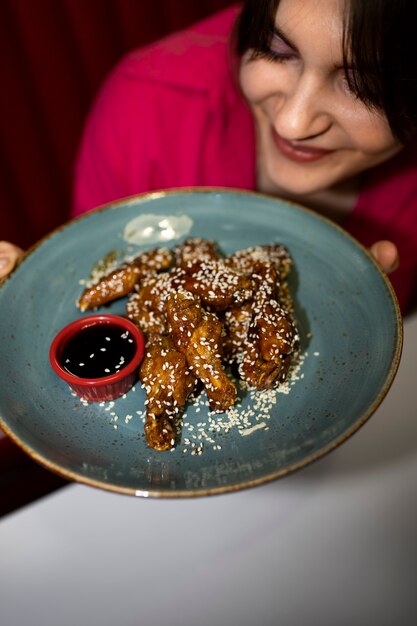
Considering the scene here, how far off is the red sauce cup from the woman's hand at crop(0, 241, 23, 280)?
0.26m

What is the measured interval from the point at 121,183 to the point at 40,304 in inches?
34.0

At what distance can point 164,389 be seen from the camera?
1414 millimetres

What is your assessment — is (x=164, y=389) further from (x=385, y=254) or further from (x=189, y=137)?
(x=189, y=137)

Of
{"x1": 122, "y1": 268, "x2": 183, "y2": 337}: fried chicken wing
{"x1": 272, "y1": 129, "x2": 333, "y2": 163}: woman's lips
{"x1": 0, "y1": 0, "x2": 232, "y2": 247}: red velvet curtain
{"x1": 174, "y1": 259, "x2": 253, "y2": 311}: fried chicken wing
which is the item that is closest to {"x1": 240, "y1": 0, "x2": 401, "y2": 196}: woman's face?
{"x1": 272, "y1": 129, "x2": 333, "y2": 163}: woman's lips

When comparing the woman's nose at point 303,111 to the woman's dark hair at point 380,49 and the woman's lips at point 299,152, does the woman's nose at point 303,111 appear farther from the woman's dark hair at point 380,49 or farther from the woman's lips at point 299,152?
the woman's lips at point 299,152

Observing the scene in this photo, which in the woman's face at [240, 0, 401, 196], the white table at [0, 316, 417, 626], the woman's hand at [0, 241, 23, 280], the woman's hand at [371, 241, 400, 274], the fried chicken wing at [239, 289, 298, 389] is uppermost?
the woman's face at [240, 0, 401, 196]

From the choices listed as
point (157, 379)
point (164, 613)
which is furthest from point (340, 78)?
point (164, 613)

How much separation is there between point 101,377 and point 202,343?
263 millimetres

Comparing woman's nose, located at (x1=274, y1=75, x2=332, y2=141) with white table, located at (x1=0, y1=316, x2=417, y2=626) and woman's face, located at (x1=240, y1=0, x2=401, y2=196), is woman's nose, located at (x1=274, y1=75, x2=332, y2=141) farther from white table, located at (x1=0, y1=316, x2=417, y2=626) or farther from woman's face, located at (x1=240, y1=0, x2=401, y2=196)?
white table, located at (x1=0, y1=316, x2=417, y2=626)

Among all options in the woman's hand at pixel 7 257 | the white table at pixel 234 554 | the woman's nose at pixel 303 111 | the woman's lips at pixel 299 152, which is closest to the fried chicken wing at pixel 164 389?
the white table at pixel 234 554

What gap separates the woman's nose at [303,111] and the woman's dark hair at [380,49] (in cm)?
10

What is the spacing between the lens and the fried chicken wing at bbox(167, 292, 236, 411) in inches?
56.2

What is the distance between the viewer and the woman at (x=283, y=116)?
1.37 meters

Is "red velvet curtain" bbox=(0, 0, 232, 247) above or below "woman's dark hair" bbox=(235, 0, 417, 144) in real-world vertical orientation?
below
